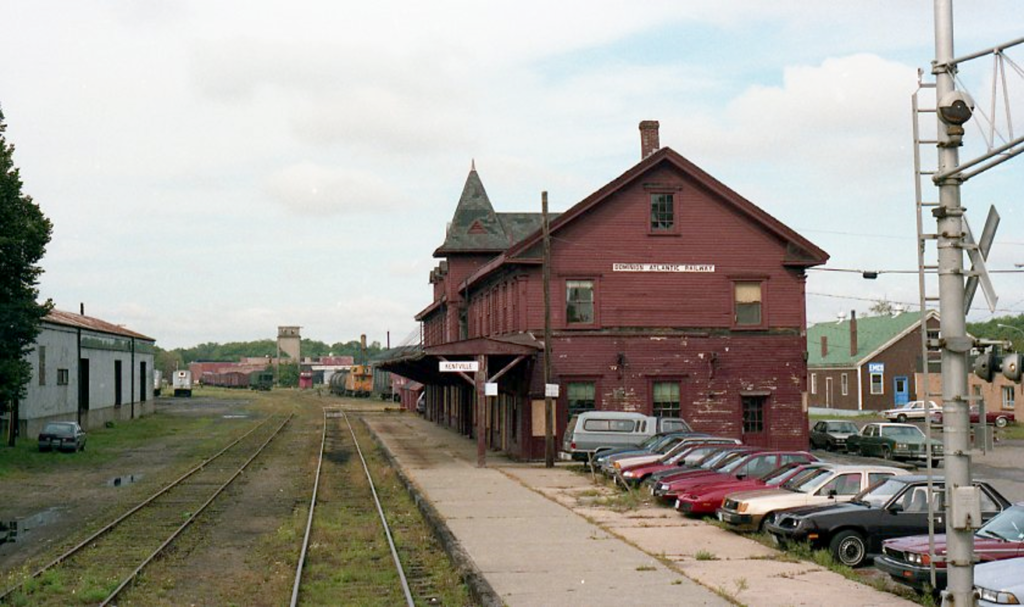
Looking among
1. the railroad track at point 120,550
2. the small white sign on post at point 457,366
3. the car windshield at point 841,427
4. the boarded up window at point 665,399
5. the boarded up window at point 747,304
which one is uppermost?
the boarded up window at point 747,304

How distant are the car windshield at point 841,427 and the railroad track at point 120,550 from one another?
78.1 feet

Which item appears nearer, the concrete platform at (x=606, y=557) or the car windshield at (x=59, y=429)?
the concrete platform at (x=606, y=557)

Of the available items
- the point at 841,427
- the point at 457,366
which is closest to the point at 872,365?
the point at 841,427

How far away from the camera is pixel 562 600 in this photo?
13547mm

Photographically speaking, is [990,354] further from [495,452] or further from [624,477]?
[495,452]

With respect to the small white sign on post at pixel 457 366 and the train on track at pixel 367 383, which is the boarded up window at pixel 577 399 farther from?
the train on track at pixel 367 383

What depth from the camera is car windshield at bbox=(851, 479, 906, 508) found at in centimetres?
A: 1775

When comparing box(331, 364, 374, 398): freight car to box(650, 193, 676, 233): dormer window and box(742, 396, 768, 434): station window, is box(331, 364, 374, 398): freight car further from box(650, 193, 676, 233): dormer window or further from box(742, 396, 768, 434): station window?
box(742, 396, 768, 434): station window

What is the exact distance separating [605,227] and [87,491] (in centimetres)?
1878

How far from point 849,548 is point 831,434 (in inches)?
1094

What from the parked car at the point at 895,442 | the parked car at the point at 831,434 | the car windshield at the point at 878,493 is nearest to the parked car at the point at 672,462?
the car windshield at the point at 878,493

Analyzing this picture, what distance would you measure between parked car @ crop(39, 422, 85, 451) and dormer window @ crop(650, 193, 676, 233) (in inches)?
901

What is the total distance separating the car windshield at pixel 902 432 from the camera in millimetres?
38219

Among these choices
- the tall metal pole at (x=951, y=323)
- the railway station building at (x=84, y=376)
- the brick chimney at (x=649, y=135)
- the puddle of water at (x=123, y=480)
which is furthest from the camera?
the railway station building at (x=84, y=376)
